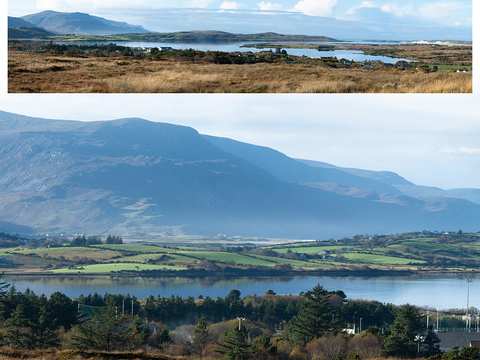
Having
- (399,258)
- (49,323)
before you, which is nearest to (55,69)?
(49,323)

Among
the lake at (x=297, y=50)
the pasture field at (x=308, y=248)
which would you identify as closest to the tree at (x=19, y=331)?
the lake at (x=297, y=50)

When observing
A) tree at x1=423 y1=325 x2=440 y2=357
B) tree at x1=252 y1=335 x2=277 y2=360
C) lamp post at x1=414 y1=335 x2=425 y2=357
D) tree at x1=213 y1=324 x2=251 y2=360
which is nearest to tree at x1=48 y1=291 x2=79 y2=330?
tree at x1=213 y1=324 x2=251 y2=360

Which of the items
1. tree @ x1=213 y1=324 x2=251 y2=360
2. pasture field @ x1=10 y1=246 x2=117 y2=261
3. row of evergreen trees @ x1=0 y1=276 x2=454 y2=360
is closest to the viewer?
tree @ x1=213 y1=324 x2=251 y2=360

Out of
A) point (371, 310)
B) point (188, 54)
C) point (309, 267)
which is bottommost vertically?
point (309, 267)

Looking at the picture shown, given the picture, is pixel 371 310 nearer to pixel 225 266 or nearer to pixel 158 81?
pixel 158 81

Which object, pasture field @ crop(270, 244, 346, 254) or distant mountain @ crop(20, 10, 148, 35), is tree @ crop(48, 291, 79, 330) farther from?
pasture field @ crop(270, 244, 346, 254)

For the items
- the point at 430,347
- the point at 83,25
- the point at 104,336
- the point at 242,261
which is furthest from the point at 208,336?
the point at 242,261
